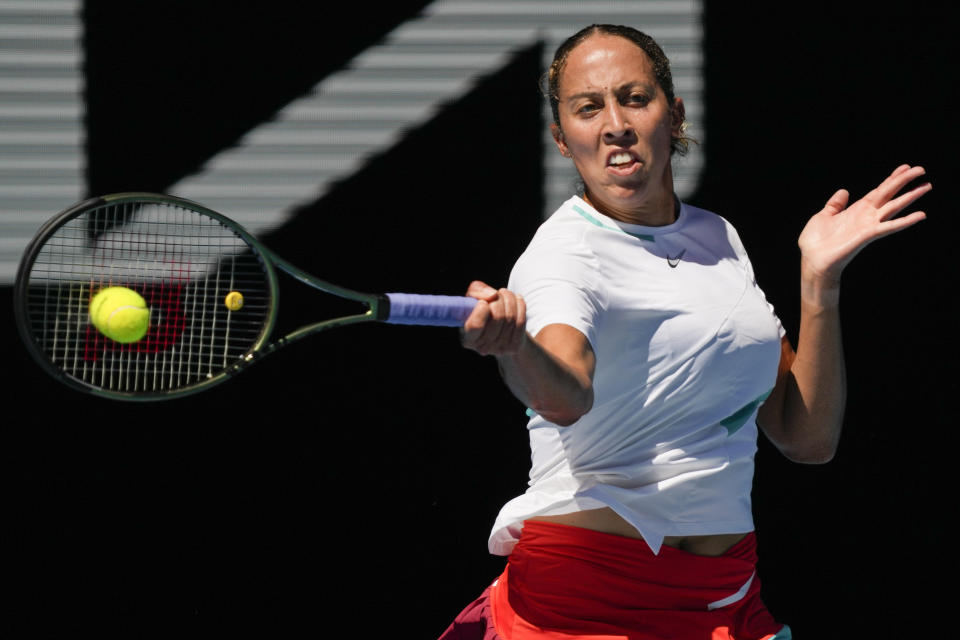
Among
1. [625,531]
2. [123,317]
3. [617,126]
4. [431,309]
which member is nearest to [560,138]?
[617,126]

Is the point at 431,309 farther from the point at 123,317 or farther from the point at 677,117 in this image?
the point at 677,117

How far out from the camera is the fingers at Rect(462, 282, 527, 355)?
1.67 m

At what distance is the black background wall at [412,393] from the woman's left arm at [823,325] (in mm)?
1125

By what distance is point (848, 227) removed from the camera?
2113 millimetres

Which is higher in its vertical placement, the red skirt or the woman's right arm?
the woman's right arm

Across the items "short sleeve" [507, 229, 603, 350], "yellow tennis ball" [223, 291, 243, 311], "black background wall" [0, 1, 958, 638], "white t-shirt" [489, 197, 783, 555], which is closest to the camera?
"short sleeve" [507, 229, 603, 350]

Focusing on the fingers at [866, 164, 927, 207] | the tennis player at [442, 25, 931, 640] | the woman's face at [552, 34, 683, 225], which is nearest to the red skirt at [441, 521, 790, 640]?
the tennis player at [442, 25, 931, 640]

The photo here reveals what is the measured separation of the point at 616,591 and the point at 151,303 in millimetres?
875

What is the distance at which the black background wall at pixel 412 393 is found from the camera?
10.4 ft

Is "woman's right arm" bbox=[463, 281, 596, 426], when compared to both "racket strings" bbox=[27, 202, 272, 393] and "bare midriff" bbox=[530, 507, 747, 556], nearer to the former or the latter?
"bare midriff" bbox=[530, 507, 747, 556]

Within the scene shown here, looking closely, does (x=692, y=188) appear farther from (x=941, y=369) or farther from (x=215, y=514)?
(x=215, y=514)

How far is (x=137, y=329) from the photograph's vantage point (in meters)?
2.02

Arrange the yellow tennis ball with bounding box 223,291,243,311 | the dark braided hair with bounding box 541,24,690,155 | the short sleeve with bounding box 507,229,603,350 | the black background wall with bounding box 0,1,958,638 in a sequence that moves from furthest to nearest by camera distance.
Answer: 1. the black background wall with bounding box 0,1,958,638
2. the dark braided hair with bounding box 541,24,690,155
3. the yellow tennis ball with bounding box 223,291,243,311
4. the short sleeve with bounding box 507,229,603,350

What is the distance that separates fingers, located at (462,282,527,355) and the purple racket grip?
0.14 ft
